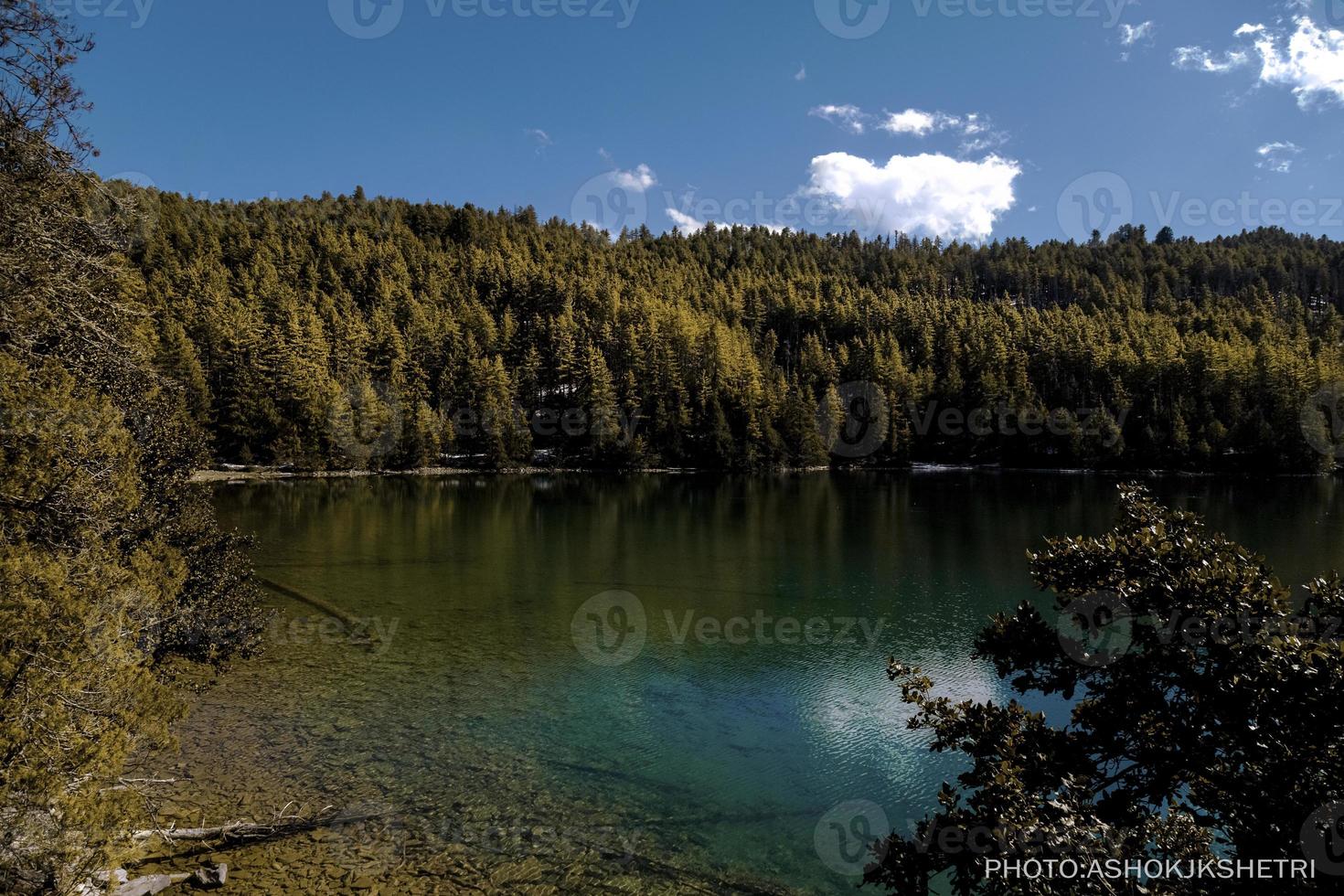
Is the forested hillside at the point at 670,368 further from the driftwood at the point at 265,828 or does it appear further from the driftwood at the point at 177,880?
the driftwood at the point at 177,880

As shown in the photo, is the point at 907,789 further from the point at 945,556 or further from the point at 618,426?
the point at 618,426

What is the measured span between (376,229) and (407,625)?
179m

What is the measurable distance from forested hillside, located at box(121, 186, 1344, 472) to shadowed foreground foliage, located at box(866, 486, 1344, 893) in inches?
3364

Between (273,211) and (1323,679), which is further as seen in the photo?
(273,211)

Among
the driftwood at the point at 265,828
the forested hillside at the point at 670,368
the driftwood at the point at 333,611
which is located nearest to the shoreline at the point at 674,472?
the forested hillside at the point at 670,368

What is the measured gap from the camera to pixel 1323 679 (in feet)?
17.3

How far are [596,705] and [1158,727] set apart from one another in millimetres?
13284

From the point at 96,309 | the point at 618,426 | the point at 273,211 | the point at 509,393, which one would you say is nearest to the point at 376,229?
the point at 273,211

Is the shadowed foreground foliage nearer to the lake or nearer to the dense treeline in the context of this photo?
the lake

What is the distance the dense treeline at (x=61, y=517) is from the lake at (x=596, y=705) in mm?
2387

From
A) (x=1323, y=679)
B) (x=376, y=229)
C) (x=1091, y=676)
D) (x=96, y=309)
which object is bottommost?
(x=1091, y=676)

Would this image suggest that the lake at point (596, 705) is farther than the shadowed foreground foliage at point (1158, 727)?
Yes

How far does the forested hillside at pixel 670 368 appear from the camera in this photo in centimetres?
9238

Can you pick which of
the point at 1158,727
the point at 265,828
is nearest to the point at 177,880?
the point at 265,828
